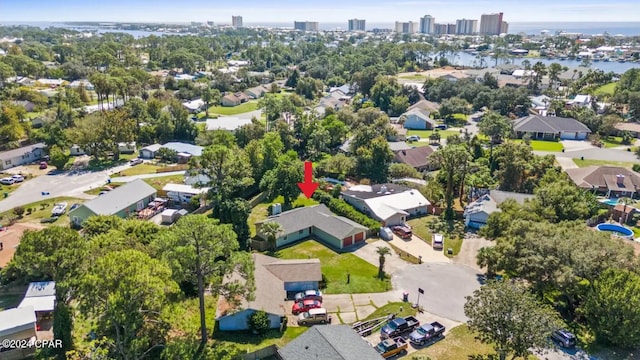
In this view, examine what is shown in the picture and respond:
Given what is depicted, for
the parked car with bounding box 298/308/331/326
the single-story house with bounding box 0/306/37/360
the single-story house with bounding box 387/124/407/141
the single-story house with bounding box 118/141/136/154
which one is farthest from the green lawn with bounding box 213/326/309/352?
the single-story house with bounding box 387/124/407/141

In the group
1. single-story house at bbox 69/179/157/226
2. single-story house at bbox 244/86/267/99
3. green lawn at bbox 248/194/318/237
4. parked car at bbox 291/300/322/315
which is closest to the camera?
parked car at bbox 291/300/322/315

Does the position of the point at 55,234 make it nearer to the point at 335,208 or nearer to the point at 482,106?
the point at 335,208

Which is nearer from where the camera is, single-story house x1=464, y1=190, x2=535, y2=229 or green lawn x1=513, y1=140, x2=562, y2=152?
single-story house x1=464, y1=190, x2=535, y2=229

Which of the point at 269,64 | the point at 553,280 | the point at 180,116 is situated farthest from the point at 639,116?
the point at 269,64

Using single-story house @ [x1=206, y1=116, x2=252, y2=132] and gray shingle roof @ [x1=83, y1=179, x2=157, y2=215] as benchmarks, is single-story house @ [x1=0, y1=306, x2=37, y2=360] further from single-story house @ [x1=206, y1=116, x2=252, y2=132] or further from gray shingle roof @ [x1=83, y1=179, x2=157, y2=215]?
single-story house @ [x1=206, y1=116, x2=252, y2=132]

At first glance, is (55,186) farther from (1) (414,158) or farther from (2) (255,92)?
(2) (255,92)

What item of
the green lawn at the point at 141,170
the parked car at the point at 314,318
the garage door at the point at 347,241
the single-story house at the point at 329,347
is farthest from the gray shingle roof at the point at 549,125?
the single-story house at the point at 329,347
